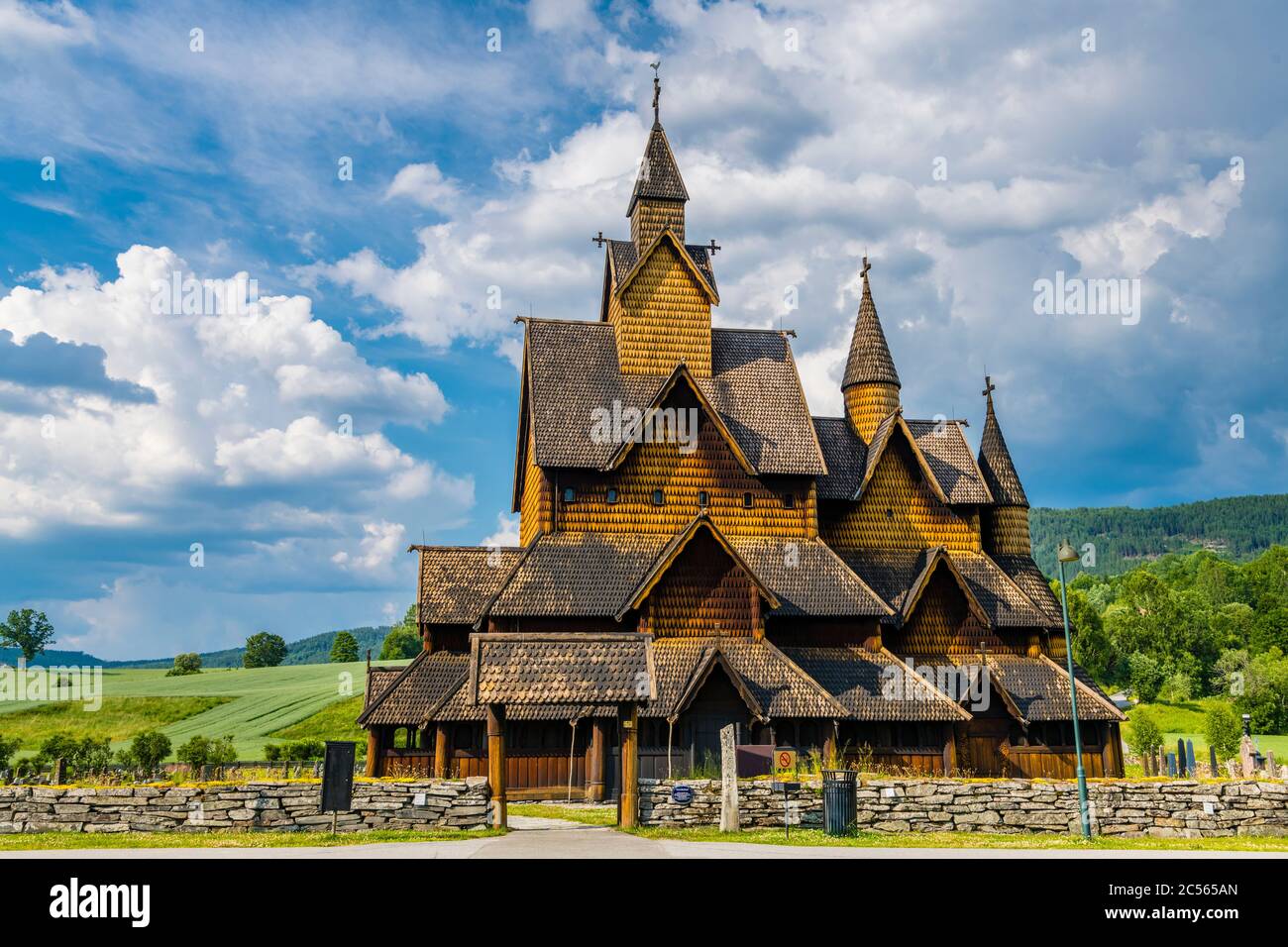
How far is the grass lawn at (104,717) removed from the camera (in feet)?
192

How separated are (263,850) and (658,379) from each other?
2253 centimetres

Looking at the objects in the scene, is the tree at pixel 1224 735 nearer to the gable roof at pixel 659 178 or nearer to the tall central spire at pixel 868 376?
the tall central spire at pixel 868 376

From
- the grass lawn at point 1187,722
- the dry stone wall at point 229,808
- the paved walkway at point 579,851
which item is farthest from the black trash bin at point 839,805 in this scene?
the grass lawn at point 1187,722

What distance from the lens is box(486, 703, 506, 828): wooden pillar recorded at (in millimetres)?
18750

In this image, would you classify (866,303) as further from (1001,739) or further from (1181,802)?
(1181,802)

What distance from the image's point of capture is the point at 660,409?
1305 inches

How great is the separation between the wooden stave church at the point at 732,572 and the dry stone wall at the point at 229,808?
6523 mm

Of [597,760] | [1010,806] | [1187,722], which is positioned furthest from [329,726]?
[1187,722]

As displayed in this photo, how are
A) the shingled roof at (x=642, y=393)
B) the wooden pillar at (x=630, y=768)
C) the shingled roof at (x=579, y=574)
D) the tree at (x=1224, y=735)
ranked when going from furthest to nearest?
the tree at (x=1224, y=735) → the shingled roof at (x=642, y=393) → the shingled roof at (x=579, y=574) → the wooden pillar at (x=630, y=768)

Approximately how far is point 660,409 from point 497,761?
16.1m

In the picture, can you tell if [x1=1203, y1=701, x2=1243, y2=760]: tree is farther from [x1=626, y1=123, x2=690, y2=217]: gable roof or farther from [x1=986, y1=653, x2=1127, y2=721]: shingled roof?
[x1=626, y1=123, x2=690, y2=217]: gable roof

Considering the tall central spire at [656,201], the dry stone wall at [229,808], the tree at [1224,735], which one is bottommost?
the tree at [1224,735]
